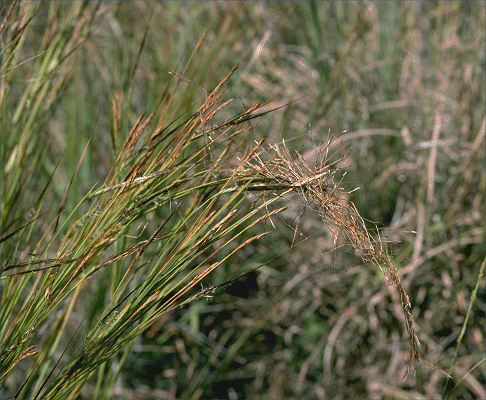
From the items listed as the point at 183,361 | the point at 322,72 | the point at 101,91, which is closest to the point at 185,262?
the point at 183,361

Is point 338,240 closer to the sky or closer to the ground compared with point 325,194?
closer to the ground

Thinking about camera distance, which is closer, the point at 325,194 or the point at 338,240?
the point at 325,194

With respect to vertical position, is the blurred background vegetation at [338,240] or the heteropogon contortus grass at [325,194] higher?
the heteropogon contortus grass at [325,194]

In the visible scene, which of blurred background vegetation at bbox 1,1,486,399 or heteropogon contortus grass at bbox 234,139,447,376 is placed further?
blurred background vegetation at bbox 1,1,486,399

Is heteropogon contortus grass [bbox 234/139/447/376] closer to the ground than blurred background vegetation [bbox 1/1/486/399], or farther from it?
farther from it

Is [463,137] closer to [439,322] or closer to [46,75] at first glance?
[439,322]

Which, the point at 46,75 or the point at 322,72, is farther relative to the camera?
the point at 322,72

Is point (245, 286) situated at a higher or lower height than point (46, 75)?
lower

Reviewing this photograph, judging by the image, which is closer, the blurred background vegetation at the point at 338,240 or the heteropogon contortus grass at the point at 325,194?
the heteropogon contortus grass at the point at 325,194
